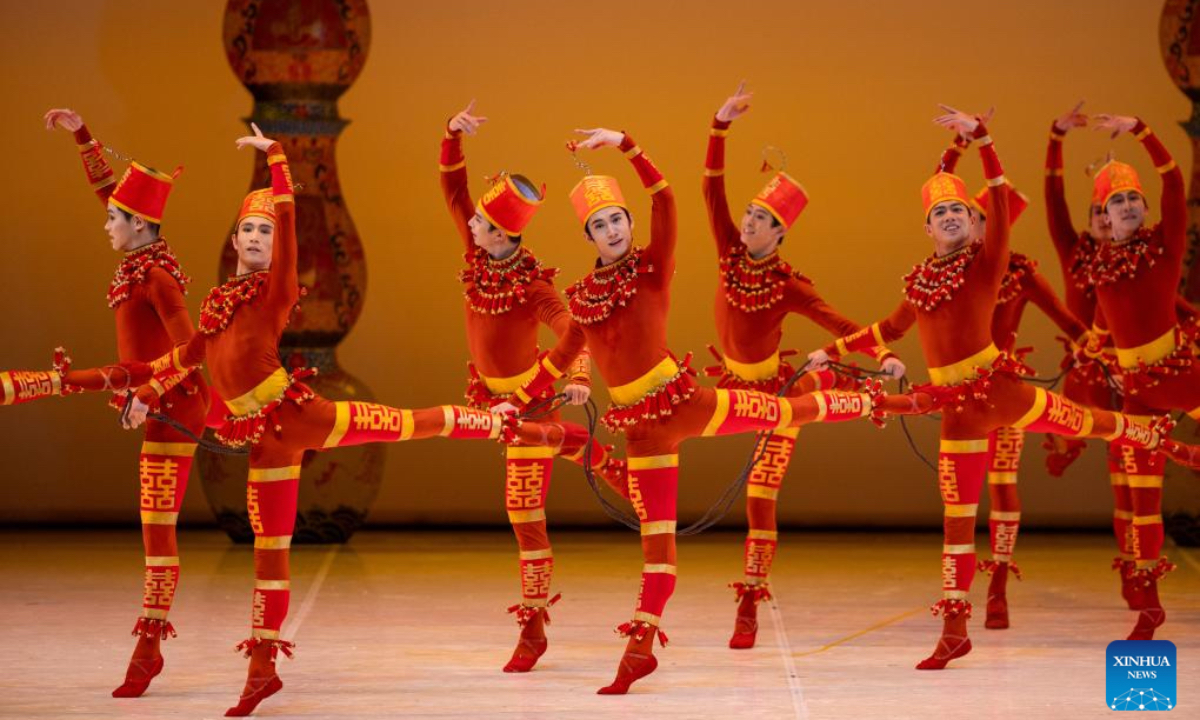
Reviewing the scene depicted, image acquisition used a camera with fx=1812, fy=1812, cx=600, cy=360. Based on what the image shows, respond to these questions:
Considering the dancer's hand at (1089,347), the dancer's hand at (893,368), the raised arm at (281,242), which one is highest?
the raised arm at (281,242)

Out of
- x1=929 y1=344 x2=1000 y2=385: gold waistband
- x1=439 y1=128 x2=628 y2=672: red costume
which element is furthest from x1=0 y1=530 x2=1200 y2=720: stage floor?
x1=929 y1=344 x2=1000 y2=385: gold waistband

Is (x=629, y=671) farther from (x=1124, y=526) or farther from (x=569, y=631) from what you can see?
(x=1124, y=526)

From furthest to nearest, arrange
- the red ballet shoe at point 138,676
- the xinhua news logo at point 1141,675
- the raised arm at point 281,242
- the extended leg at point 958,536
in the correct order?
the extended leg at point 958,536, the red ballet shoe at point 138,676, the xinhua news logo at point 1141,675, the raised arm at point 281,242

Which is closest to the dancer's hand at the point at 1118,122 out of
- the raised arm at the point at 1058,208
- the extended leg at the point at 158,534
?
the raised arm at the point at 1058,208

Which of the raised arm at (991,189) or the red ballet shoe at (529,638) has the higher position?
the raised arm at (991,189)

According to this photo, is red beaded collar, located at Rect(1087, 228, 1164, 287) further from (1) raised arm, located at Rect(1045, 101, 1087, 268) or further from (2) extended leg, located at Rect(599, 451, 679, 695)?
(2) extended leg, located at Rect(599, 451, 679, 695)

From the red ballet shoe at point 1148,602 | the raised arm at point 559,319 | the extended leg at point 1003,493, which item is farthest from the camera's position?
the extended leg at point 1003,493

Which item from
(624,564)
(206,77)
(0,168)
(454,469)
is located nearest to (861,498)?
(624,564)

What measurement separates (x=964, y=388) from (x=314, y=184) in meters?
4.07

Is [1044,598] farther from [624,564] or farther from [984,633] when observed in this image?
[624,564]

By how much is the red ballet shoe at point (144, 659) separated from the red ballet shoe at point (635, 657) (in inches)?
56.0

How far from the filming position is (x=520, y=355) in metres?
6.15

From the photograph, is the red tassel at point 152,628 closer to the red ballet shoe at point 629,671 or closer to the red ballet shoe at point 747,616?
the red ballet shoe at point 629,671

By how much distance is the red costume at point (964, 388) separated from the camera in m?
5.95
